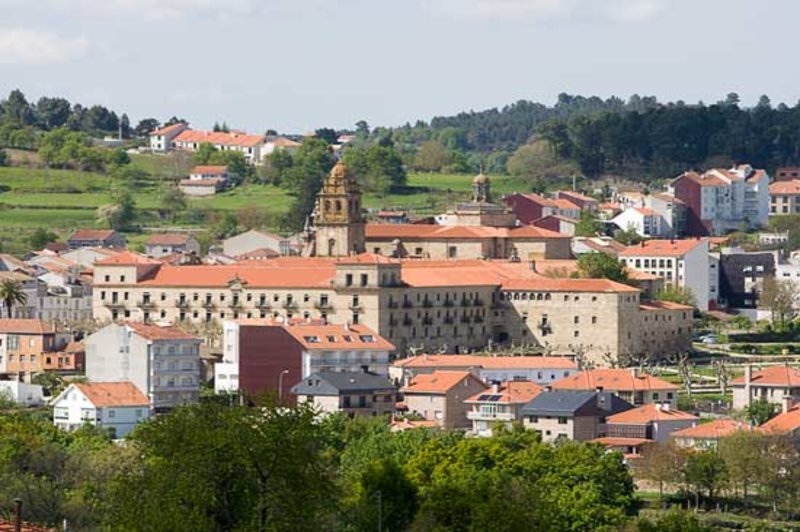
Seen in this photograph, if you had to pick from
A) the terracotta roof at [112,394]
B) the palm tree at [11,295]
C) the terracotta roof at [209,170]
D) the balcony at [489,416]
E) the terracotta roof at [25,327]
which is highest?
the terracotta roof at [209,170]

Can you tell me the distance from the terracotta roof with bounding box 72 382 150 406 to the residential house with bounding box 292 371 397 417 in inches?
143

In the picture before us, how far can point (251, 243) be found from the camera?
111500mm

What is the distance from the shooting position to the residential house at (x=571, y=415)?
227 ft

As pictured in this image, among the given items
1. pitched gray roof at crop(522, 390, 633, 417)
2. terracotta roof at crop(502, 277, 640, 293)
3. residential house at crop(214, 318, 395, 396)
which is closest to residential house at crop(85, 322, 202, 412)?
residential house at crop(214, 318, 395, 396)

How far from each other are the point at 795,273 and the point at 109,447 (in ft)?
160

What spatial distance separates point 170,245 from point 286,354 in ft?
113

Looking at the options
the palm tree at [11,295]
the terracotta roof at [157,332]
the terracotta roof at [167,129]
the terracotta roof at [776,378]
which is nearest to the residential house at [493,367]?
the terracotta roof at [776,378]

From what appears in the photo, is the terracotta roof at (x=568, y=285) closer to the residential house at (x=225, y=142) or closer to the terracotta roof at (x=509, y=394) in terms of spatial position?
the terracotta roof at (x=509, y=394)

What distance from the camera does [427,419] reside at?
2884 inches

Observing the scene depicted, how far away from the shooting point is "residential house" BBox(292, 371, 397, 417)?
7325 centimetres

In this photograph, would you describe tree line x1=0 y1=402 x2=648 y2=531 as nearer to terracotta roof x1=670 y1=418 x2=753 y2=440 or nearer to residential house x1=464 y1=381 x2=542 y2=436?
residential house x1=464 y1=381 x2=542 y2=436

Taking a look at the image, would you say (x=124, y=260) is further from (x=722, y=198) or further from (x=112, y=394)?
(x=722, y=198)

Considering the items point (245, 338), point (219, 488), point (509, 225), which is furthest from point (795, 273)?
point (219, 488)

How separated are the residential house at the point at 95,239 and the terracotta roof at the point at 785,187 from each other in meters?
29.8
